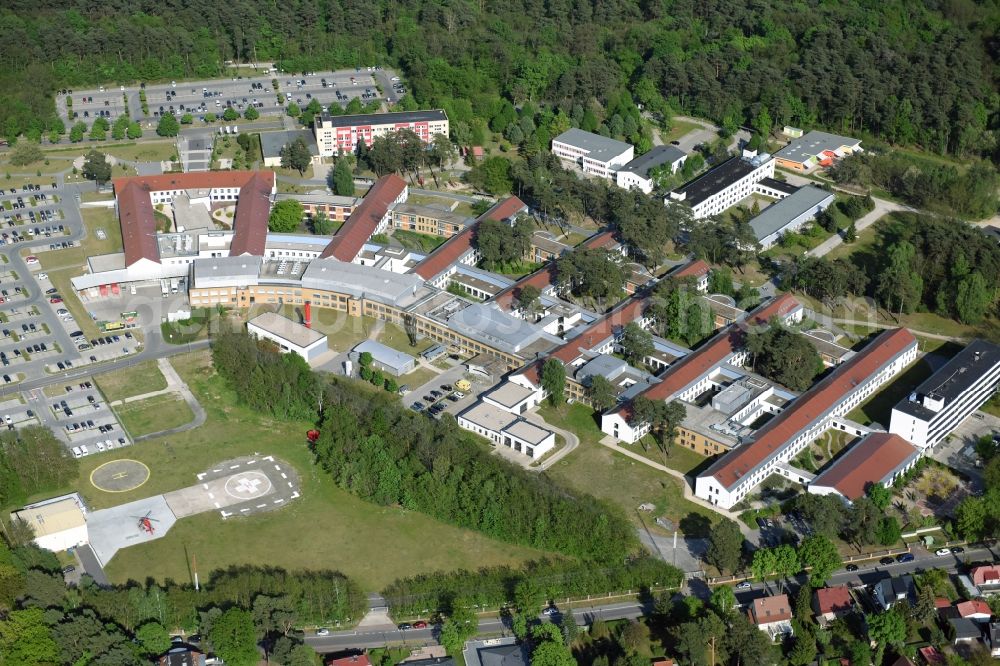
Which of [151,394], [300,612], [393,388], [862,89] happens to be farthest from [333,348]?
[862,89]

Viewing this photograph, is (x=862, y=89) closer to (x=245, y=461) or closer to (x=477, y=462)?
(x=477, y=462)

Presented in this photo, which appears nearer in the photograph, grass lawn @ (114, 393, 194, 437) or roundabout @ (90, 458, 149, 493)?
roundabout @ (90, 458, 149, 493)

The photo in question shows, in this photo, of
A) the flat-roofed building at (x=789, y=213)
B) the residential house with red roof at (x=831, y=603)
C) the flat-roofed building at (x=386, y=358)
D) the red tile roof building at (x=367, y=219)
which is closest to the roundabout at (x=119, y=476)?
the flat-roofed building at (x=386, y=358)

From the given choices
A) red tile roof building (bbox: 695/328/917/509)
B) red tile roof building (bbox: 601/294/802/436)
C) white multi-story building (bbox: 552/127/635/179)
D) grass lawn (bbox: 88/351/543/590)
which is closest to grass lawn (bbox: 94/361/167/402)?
grass lawn (bbox: 88/351/543/590)

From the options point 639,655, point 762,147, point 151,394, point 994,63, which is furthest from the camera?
point 994,63

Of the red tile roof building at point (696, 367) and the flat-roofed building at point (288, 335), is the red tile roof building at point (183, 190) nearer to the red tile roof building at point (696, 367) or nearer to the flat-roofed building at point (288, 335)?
the flat-roofed building at point (288, 335)

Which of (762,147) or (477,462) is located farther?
(762,147)

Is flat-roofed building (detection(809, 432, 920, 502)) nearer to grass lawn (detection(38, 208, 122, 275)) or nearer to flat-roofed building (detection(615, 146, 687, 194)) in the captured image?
flat-roofed building (detection(615, 146, 687, 194))
